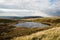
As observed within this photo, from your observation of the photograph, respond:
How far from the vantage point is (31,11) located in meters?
2.80

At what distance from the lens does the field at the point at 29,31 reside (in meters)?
2.60

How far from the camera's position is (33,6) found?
285cm

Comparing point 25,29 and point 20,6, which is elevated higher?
point 20,6

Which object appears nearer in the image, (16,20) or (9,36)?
(9,36)

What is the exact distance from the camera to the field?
8.52 feet

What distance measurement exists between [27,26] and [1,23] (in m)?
0.48

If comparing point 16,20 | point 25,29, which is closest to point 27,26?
point 25,29

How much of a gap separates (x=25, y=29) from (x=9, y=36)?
0.32 metres

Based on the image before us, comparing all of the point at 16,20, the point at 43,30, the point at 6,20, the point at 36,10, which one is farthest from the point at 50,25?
the point at 6,20

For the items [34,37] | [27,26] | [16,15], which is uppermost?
[16,15]

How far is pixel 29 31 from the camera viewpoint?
8.76 feet

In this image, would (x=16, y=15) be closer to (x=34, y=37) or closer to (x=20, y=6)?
(x=20, y=6)

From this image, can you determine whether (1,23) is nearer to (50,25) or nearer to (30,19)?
(30,19)

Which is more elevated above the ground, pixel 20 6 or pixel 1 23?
pixel 20 6
